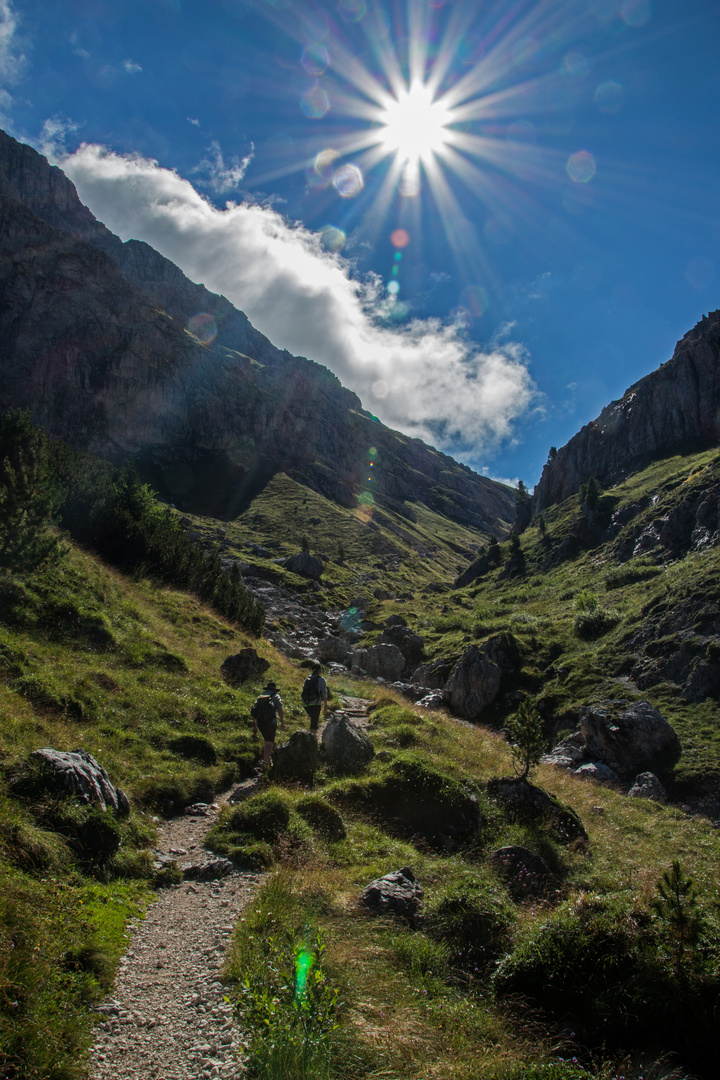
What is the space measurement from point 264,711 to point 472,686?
77.3ft

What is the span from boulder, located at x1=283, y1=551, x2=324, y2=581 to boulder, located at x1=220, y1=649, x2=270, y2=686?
75.7 m

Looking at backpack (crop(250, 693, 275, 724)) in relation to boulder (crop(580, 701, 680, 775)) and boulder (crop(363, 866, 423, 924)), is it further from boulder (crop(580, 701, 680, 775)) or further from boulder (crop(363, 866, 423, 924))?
boulder (crop(580, 701, 680, 775))

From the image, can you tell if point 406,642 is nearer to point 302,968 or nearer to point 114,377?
point 302,968

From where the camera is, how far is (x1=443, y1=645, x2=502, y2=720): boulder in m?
34.3

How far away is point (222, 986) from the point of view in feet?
19.6

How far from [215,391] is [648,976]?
637 feet

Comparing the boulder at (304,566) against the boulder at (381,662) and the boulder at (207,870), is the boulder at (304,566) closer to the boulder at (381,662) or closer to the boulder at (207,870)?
the boulder at (381,662)

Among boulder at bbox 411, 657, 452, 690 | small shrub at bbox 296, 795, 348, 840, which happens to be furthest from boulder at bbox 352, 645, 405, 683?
small shrub at bbox 296, 795, 348, 840

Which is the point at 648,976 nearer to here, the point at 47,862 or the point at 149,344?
the point at 47,862

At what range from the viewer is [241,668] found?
72.8ft

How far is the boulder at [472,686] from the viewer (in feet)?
113

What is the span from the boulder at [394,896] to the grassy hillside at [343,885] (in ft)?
0.79

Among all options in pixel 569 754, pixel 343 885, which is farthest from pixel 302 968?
pixel 569 754

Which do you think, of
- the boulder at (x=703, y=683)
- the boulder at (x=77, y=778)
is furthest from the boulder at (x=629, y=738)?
the boulder at (x=77, y=778)
